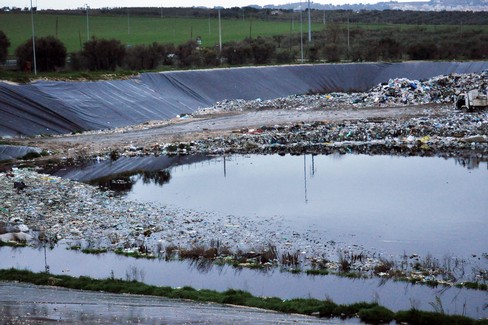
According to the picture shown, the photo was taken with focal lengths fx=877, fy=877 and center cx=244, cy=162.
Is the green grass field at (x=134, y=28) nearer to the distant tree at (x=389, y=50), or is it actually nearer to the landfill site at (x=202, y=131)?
the distant tree at (x=389, y=50)

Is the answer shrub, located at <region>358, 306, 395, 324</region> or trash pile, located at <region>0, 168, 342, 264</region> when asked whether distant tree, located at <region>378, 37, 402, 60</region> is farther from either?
shrub, located at <region>358, 306, 395, 324</region>

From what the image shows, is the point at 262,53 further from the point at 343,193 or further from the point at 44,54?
the point at 343,193

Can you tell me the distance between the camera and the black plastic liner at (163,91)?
3475 centimetres

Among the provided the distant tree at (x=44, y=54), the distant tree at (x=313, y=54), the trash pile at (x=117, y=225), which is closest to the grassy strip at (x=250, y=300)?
the trash pile at (x=117, y=225)

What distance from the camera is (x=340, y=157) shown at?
29.6 m

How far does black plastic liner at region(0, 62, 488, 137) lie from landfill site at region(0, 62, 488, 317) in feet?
0.25

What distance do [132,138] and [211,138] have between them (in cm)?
304

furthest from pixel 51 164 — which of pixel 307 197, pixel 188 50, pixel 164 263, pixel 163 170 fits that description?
pixel 188 50

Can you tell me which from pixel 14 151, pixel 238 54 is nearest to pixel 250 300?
pixel 14 151

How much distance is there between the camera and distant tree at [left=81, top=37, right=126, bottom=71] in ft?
179

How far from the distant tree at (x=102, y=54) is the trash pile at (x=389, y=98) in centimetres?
1100

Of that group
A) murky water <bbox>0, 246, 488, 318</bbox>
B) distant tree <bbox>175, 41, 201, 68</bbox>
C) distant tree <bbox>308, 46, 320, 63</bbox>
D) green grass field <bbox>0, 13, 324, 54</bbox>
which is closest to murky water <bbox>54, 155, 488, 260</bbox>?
murky water <bbox>0, 246, 488, 318</bbox>

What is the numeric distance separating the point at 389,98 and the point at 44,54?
20.7 meters

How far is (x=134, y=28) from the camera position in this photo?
299 feet
